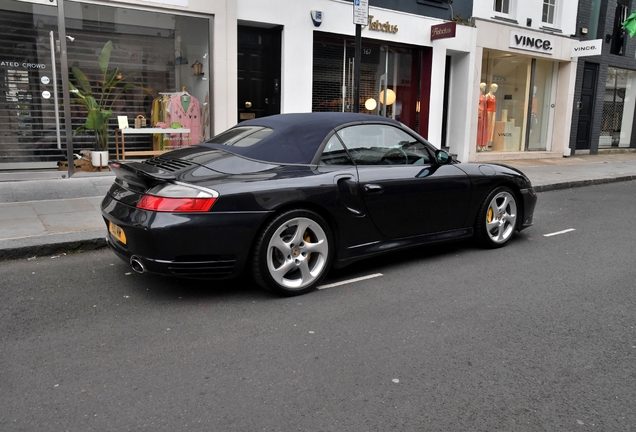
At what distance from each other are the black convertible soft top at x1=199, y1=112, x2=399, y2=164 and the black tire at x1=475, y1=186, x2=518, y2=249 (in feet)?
6.02

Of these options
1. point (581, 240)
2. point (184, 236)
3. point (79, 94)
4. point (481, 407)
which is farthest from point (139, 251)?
point (79, 94)

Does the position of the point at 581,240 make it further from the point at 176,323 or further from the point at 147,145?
the point at 147,145

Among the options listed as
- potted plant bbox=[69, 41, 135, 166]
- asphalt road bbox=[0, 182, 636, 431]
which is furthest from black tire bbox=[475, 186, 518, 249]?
potted plant bbox=[69, 41, 135, 166]

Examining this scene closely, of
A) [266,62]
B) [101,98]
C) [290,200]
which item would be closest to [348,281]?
[290,200]

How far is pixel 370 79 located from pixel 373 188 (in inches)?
363

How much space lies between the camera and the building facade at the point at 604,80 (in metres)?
18.9

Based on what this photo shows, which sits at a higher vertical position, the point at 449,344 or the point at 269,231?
the point at 269,231

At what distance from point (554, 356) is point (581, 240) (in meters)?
3.82

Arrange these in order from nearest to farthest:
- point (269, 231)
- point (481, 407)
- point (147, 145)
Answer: point (481, 407) → point (269, 231) → point (147, 145)

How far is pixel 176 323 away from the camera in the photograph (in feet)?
13.1

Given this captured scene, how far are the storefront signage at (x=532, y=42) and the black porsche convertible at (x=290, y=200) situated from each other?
11.8m

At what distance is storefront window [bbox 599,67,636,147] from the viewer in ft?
67.6

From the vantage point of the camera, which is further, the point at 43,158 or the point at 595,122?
the point at 595,122

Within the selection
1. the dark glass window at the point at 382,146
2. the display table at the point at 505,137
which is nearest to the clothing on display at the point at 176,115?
the dark glass window at the point at 382,146
